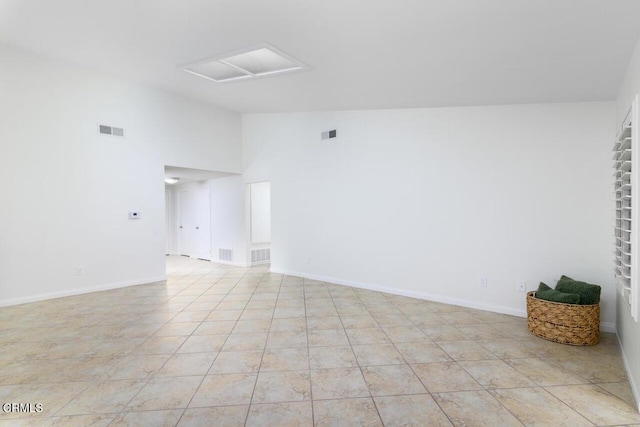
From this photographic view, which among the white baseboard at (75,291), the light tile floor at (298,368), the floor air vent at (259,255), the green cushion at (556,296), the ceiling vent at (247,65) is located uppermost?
the ceiling vent at (247,65)

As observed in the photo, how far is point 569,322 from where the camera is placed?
303 centimetres

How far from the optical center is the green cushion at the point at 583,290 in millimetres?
3076

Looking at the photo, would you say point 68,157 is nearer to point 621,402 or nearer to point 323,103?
point 323,103

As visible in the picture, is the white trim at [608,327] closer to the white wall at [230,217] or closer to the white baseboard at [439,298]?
the white baseboard at [439,298]

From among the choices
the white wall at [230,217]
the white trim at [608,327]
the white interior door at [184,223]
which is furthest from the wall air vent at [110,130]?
the white trim at [608,327]

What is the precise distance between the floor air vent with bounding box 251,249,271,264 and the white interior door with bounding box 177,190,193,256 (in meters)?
2.42

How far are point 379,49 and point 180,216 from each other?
806 cm

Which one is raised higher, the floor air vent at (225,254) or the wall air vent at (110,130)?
the wall air vent at (110,130)

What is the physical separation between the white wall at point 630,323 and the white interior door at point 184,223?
340 inches

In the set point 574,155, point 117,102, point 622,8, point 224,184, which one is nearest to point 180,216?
point 224,184

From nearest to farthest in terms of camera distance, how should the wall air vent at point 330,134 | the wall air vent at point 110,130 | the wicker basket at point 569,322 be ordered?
1. the wicker basket at point 569,322
2. the wall air vent at point 110,130
3. the wall air vent at point 330,134

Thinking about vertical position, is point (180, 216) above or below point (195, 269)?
above

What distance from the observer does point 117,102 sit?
17.3ft

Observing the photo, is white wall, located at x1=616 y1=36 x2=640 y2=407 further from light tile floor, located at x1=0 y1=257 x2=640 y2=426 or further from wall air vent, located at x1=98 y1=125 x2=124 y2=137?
wall air vent, located at x1=98 y1=125 x2=124 y2=137
